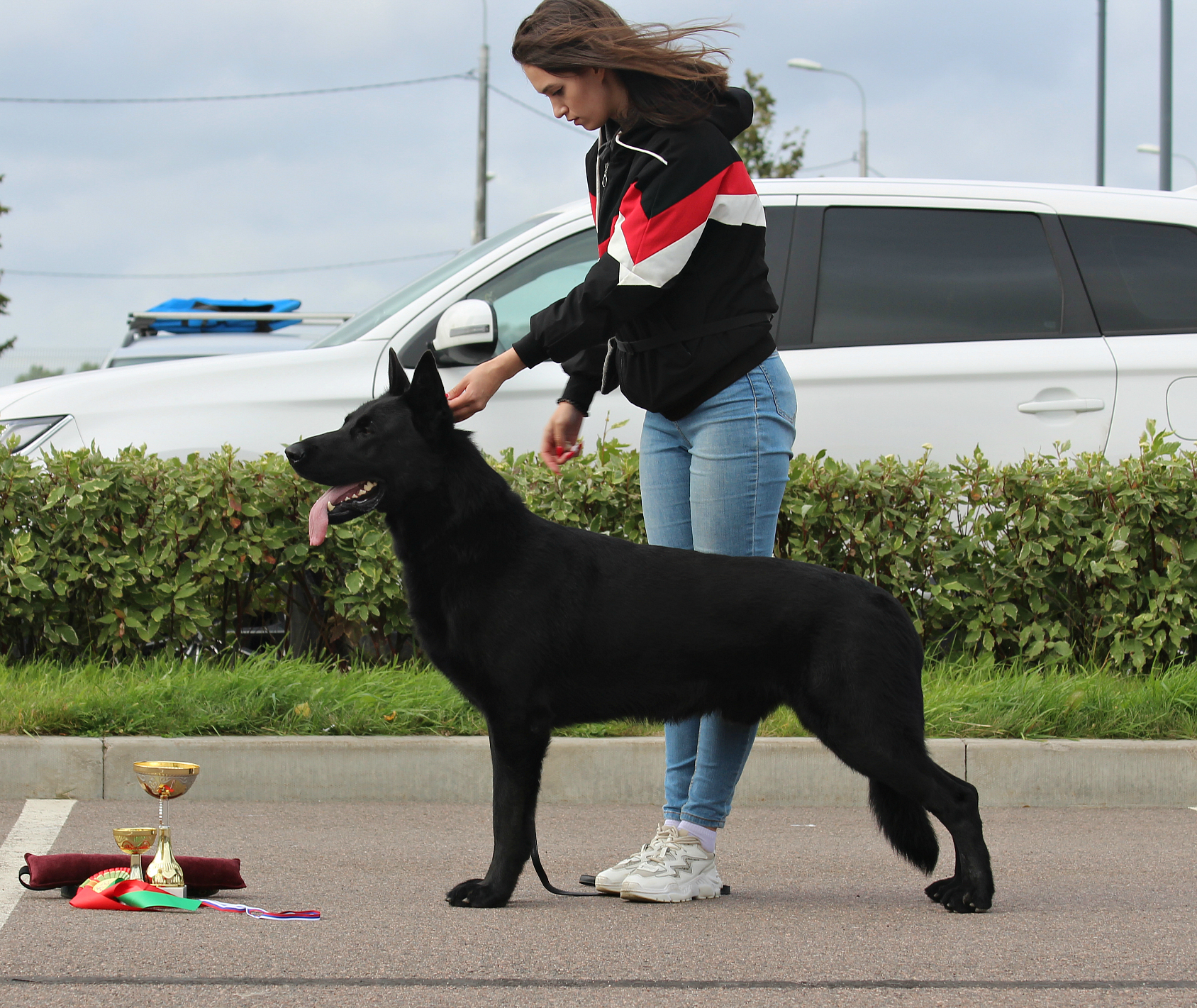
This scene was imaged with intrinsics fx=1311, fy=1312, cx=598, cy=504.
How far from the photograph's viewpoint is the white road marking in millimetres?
3432

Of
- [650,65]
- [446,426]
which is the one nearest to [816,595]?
[446,426]

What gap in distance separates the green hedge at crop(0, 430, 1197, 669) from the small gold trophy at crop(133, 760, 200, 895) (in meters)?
2.21

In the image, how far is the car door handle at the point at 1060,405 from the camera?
19.8 ft

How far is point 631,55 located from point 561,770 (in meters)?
2.73

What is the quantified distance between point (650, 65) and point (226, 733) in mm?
3079

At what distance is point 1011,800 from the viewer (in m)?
5.04

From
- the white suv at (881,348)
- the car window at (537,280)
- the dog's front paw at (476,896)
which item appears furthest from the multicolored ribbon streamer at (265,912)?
the car window at (537,280)

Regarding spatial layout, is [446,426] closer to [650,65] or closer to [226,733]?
[650,65]

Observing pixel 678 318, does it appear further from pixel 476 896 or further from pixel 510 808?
pixel 476 896

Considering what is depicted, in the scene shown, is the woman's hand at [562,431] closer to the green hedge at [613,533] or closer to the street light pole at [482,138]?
the green hedge at [613,533]

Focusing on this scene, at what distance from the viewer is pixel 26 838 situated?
4.14 meters

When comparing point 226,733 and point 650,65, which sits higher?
point 650,65

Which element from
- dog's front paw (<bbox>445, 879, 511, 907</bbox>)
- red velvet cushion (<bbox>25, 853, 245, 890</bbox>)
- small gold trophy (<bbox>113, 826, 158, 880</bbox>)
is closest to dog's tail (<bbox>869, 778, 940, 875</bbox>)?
dog's front paw (<bbox>445, 879, 511, 907</bbox>)

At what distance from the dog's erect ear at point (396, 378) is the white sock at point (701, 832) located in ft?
4.58
